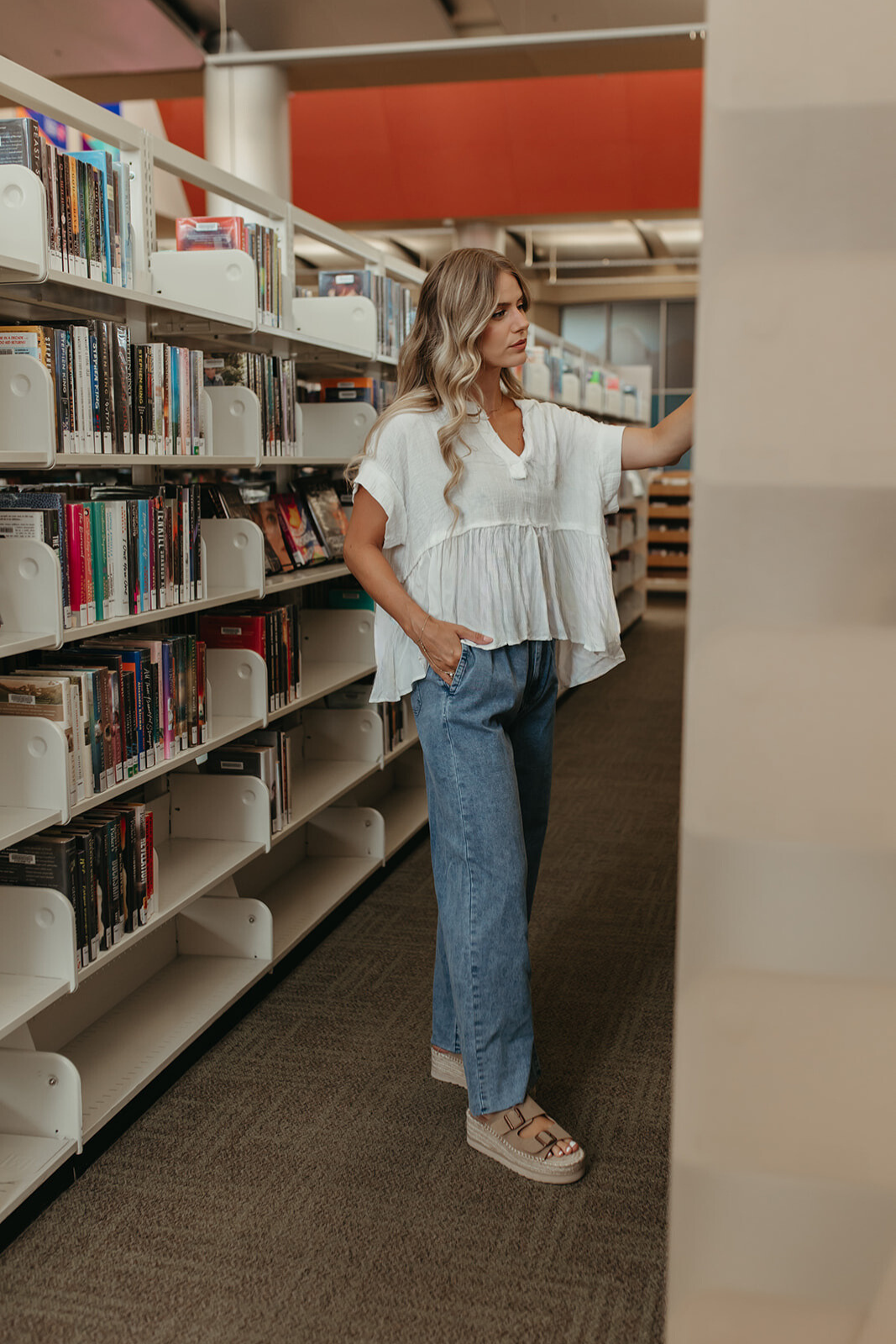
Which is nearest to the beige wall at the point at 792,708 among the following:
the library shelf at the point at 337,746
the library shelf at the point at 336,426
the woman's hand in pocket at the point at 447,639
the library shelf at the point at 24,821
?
the woman's hand in pocket at the point at 447,639

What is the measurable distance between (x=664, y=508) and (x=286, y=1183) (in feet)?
37.2

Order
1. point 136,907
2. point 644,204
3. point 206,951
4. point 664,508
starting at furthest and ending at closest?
point 664,508, point 644,204, point 206,951, point 136,907

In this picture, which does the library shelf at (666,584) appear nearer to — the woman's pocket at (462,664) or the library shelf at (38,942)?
the woman's pocket at (462,664)

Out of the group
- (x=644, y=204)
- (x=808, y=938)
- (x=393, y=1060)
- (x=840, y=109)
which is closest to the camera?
(x=840, y=109)

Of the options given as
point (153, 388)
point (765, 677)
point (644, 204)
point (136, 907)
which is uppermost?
point (644, 204)

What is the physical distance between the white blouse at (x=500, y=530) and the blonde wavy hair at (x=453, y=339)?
0.09 ft

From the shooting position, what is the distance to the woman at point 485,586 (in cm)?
212

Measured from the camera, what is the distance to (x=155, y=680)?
2.59 metres

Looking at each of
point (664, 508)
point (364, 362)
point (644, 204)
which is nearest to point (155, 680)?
point (364, 362)

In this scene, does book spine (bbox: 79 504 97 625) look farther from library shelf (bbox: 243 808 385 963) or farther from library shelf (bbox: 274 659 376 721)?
library shelf (bbox: 243 808 385 963)

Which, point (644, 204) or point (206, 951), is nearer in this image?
point (206, 951)

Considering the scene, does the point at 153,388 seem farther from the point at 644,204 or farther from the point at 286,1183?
the point at 644,204

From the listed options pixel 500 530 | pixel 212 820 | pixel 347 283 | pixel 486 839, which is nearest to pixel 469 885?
pixel 486 839

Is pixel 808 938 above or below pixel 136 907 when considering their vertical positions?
above
